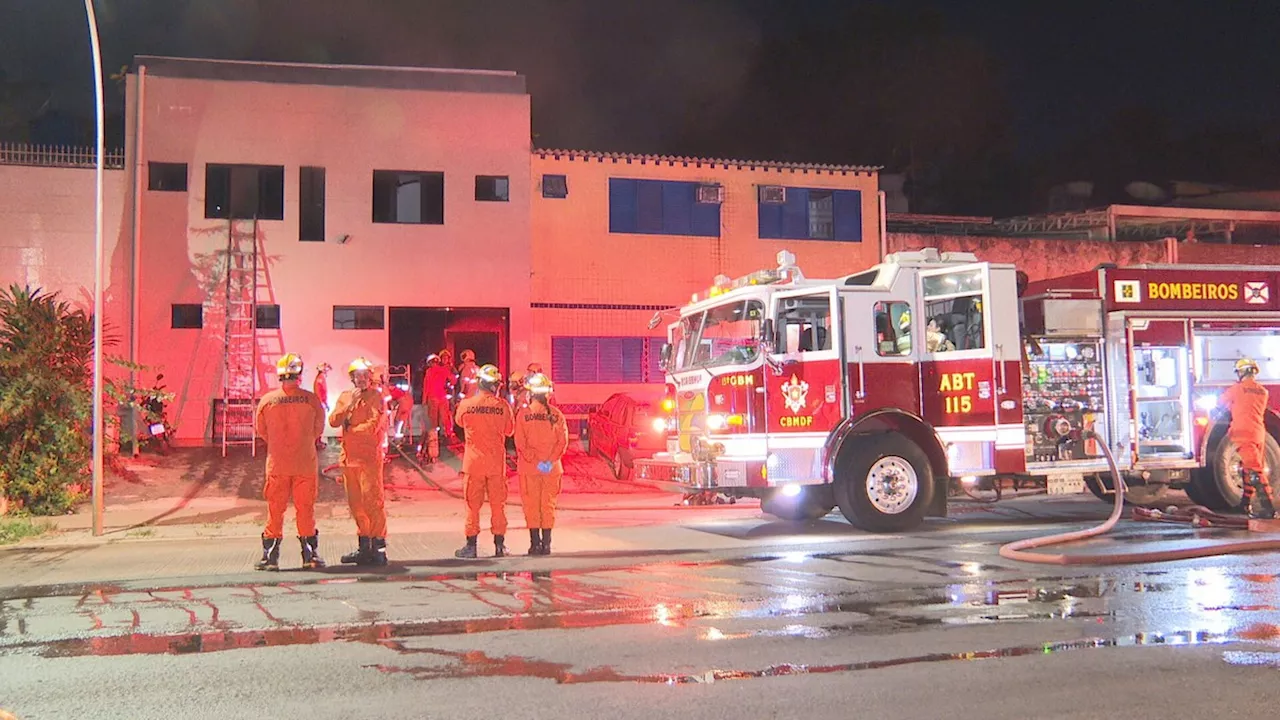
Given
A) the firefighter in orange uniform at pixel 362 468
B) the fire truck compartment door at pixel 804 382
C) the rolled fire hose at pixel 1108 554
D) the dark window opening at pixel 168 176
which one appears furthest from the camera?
the dark window opening at pixel 168 176

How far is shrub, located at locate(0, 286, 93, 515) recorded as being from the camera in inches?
501

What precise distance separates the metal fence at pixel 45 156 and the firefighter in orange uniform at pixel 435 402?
7.50 meters

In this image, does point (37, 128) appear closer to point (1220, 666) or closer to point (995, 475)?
point (995, 475)

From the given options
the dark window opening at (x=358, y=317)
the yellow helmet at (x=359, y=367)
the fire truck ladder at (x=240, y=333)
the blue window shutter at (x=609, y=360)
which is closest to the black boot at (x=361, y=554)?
the yellow helmet at (x=359, y=367)

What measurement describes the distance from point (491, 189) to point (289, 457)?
1248 centimetres

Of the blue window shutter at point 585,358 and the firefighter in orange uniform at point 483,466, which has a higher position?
the blue window shutter at point 585,358

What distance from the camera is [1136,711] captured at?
4.60m

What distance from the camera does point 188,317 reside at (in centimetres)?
1905

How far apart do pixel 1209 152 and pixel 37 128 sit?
43318 mm

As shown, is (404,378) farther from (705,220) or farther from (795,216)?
(795,216)

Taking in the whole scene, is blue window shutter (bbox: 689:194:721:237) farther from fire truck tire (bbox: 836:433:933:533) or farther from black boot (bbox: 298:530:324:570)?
black boot (bbox: 298:530:324:570)

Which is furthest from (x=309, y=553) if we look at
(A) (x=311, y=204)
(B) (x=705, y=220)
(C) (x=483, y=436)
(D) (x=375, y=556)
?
(B) (x=705, y=220)

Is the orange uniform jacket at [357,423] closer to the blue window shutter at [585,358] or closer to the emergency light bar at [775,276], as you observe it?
the emergency light bar at [775,276]

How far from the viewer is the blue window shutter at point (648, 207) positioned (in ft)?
68.7
